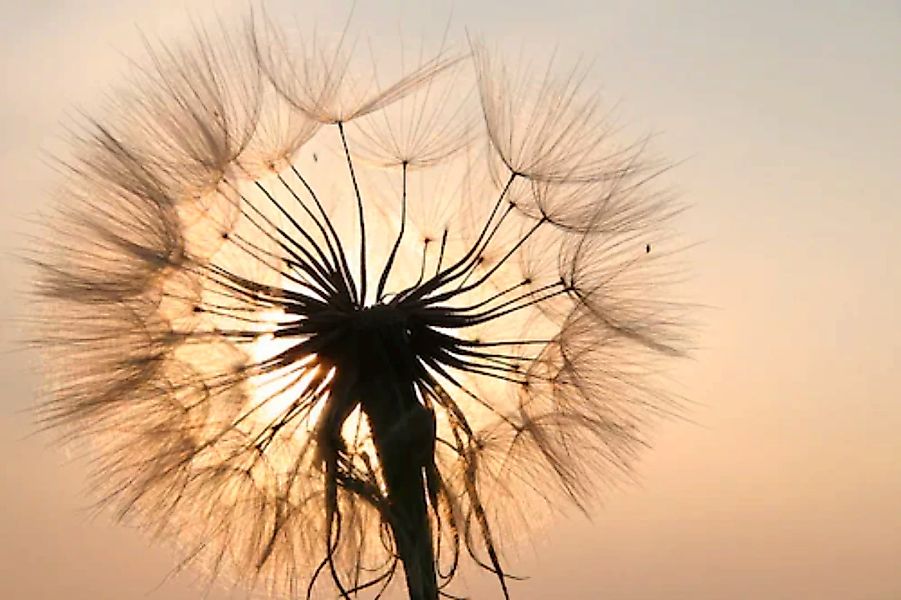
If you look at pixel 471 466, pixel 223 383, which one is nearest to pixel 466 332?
pixel 471 466

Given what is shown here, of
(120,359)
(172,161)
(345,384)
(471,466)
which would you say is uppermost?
(172,161)

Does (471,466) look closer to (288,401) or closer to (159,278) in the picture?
(288,401)

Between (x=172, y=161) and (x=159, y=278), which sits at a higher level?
(x=172, y=161)

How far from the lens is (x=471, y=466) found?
27.5 feet

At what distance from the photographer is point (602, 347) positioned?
8.53 meters

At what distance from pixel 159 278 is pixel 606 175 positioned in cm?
259

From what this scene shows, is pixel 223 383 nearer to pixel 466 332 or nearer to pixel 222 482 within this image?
pixel 222 482

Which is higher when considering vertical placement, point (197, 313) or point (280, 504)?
point (197, 313)

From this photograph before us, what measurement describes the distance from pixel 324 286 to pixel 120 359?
1180 millimetres

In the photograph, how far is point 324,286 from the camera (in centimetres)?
809

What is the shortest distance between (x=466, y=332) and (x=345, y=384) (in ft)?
2.74

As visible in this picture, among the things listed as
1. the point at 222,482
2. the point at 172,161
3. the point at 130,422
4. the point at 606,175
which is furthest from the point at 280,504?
the point at 606,175

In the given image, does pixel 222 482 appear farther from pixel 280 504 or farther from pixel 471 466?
pixel 471 466

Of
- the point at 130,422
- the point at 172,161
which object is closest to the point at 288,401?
the point at 130,422
